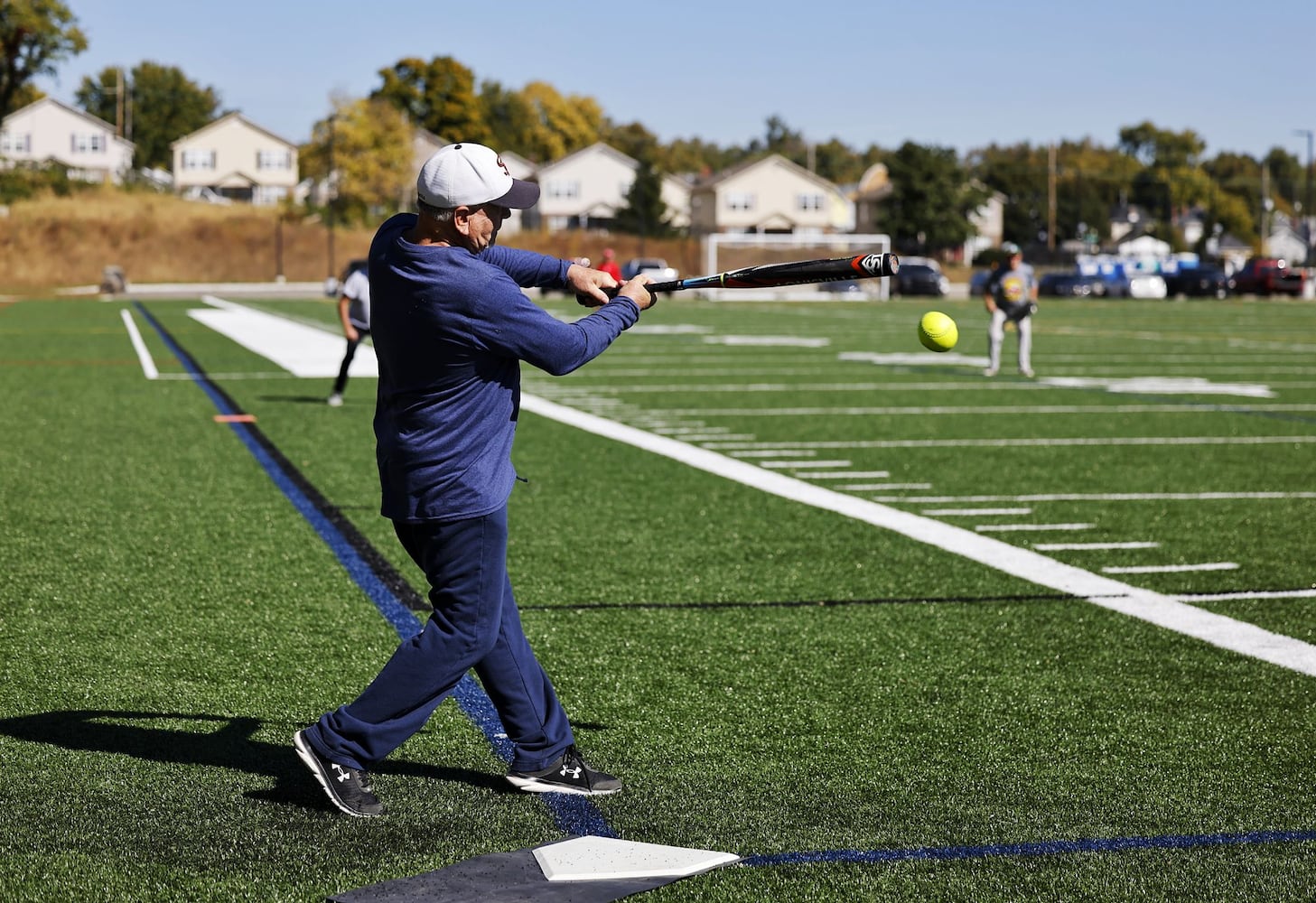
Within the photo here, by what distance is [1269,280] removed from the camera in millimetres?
63562

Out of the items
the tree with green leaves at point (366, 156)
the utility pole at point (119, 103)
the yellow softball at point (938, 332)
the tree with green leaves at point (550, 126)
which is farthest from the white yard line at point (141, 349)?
the tree with green leaves at point (550, 126)

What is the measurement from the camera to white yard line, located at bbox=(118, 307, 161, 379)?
68.7 feet

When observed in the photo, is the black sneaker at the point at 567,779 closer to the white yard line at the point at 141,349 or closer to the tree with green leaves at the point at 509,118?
the white yard line at the point at 141,349

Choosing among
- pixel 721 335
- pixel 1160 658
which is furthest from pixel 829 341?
pixel 1160 658

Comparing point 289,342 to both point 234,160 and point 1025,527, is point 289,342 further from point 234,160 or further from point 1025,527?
point 234,160

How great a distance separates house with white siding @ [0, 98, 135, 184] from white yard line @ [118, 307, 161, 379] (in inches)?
3145

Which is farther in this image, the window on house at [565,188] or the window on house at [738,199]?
the window on house at [565,188]

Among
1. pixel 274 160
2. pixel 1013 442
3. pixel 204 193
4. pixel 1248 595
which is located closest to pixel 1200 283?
pixel 1013 442

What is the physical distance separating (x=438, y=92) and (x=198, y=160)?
17.6 metres

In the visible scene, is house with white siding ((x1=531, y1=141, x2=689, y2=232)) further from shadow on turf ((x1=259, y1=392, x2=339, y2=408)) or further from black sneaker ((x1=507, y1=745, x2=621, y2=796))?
black sneaker ((x1=507, y1=745, x2=621, y2=796))

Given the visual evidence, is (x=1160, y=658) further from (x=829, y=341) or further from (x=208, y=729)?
(x=829, y=341)

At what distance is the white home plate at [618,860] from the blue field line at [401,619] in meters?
0.14

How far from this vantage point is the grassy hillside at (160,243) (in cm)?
7831

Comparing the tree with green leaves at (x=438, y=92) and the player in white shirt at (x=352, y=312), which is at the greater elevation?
the tree with green leaves at (x=438, y=92)
